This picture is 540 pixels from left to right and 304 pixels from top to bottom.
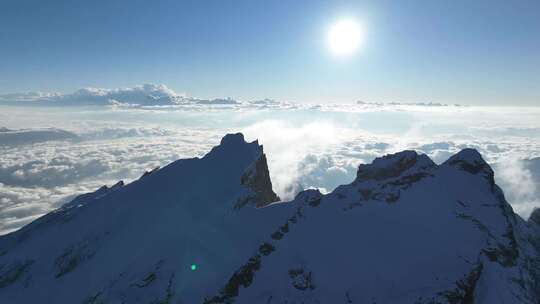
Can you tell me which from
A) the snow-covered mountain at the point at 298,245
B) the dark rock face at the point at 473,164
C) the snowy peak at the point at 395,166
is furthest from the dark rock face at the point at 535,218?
the snowy peak at the point at 395,166

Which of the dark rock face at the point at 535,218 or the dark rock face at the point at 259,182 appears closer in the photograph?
the dark rock face at the point at 535,218

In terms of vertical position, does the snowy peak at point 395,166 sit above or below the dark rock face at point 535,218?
above

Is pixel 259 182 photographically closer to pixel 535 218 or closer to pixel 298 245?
pixel 298 245

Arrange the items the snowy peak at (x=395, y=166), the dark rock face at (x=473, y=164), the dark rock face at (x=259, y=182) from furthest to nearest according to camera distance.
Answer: the dark rock face at (x=259, y=182) → the snowy peak at (x=395, y=166) → the dark rock face at (x=473, y=164)

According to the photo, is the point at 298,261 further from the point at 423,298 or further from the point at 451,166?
the point at 451,166

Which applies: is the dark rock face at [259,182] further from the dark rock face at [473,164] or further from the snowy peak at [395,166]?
the dark rock face at [473,164]

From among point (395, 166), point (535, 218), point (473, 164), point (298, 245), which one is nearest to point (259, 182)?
point (298, 245)

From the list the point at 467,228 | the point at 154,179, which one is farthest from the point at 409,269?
the point at 154,179
